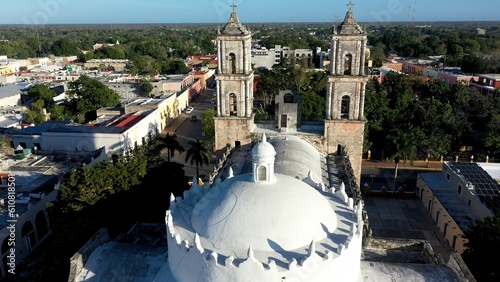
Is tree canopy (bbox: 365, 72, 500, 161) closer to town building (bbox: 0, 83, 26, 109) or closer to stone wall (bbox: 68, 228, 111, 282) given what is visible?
stone wall (bbox: 68, 228, 111, 282)

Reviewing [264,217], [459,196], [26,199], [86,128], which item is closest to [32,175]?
[26,199]

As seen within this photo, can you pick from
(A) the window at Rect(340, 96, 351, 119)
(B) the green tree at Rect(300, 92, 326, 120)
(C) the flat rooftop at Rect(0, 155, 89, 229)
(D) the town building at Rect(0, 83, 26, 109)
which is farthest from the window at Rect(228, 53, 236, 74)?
(D) the town building at Rect(0, 83, 26, 109)

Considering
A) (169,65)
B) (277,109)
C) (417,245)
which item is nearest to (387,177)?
(277,109)

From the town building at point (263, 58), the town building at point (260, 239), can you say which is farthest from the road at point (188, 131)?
the town building at point (263, 58)

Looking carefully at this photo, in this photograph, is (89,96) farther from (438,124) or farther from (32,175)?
(438,124)

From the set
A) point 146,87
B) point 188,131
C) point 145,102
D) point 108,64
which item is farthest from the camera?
point 108,64

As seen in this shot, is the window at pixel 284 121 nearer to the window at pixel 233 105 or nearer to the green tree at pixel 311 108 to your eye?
the window at pixel 233 105

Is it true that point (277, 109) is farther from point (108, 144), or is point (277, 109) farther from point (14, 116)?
point (14, 116)
